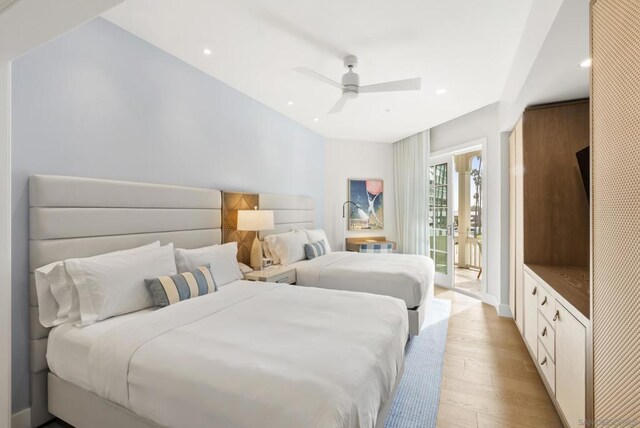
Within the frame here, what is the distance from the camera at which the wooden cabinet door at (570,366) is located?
1.49 m

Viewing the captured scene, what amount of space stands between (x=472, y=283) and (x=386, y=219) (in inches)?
78.3

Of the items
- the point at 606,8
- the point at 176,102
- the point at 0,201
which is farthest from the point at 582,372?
the point at 176,102

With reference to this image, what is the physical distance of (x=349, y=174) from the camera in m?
6.12

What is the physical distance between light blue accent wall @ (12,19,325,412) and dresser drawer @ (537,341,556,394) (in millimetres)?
3306

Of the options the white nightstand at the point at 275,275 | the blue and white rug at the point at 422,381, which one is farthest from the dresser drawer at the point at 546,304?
the white nightstand at the point at 275,275

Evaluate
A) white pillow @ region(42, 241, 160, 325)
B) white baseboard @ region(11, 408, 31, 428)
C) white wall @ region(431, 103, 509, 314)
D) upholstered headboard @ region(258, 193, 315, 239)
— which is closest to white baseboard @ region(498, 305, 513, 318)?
white wall @ region(431, 103, 509, 314)

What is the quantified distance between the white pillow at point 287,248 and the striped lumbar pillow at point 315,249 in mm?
90

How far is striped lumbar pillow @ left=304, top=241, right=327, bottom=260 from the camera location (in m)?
4.11

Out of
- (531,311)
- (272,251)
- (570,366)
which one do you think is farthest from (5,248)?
(531,311)

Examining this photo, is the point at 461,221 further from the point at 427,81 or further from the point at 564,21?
the point at 564,21

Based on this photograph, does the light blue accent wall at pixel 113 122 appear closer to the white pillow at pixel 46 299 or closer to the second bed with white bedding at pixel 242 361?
the white pillow at pixel 46 299

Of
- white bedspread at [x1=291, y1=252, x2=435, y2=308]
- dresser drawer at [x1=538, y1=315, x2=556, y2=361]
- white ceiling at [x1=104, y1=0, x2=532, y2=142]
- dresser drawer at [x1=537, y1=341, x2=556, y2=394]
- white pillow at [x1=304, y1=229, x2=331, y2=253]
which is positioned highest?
white ceiling at [x1=104, y1=0, x2=532, y2=142]

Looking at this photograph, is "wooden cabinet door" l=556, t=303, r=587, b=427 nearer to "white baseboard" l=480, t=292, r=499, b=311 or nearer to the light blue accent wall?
"white baseboard" l=480, t=292, r=499, b=311

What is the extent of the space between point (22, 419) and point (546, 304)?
3538 millimetres
